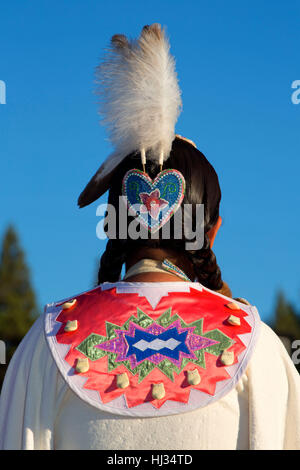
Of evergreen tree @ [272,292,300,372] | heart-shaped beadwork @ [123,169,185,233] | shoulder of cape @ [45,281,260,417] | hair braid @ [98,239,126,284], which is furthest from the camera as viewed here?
evergreen tree @ [272,292,300,372]

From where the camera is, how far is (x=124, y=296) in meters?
3.54

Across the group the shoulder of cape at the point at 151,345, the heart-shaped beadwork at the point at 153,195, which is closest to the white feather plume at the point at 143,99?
the heart-shaped beadwork at the point at 153,195

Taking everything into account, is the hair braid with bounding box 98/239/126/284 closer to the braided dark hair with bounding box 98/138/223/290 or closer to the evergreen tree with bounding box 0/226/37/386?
the braided dark hair with bounding box 98/138/223/290

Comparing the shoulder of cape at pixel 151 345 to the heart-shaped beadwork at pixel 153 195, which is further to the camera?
the heart-shaped beadwork at pixel 153 195

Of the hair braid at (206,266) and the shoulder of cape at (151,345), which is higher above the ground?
the hair braid at (206,266)

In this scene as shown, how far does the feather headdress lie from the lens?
3742 millimetres

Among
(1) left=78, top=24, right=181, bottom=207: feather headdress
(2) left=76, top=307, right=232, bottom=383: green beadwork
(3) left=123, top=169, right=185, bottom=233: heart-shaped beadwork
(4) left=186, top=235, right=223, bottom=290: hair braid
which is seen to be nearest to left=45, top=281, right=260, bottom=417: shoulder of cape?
(2) left=76, top=307, right=232, bottom=383: green beadwork

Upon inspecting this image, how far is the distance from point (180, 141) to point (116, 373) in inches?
45.4

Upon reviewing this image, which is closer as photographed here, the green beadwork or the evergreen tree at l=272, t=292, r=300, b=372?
the green beadwork

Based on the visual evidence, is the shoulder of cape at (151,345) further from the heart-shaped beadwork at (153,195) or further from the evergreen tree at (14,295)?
the evergreen tree at (14,295)

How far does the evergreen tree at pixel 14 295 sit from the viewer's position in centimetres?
4181

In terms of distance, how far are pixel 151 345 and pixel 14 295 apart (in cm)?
4072

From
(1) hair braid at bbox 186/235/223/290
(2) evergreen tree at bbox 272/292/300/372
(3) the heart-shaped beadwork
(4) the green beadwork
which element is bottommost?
(2) evergreen tree at bbox 272/292/300/372

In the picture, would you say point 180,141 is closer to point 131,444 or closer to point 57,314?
point 57,314
